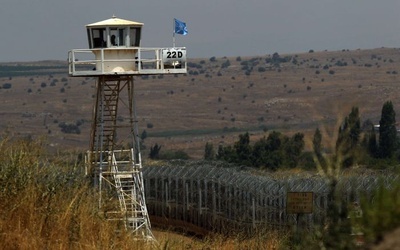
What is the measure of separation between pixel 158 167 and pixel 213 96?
136m

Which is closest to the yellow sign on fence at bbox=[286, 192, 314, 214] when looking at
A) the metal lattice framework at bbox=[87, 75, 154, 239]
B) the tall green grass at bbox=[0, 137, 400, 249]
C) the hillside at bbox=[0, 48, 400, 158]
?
the tall green grass at bbox=[0, 137, 400, 249]

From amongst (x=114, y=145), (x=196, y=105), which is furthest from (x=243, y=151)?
(x=196, y=105)

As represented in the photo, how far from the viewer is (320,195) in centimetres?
3294

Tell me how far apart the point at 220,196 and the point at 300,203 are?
1996 centimetres

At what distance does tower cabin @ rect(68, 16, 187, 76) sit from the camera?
130ft

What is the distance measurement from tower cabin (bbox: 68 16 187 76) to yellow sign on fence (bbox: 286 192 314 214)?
56.5ft

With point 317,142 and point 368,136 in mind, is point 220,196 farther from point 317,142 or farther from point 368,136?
point 317,142

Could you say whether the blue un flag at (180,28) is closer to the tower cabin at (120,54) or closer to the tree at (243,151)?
the tower cabin at (120,54)

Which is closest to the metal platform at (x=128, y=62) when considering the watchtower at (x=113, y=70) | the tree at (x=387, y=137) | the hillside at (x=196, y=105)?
the watchtower at (x=113, y=70)

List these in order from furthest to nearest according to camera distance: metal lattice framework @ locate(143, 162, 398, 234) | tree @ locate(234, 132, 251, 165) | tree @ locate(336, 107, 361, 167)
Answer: tree @ locate(234, 132, 251, 165) → metal lattice framework @ locate(143, 162, 398, 234) → tree @ locate(336, 107, 361, 167)

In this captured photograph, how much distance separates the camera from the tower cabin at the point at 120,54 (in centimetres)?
3975

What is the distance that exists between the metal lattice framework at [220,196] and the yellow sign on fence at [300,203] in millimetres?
5881

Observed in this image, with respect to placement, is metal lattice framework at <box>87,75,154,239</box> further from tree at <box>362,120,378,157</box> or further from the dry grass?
the dry grass

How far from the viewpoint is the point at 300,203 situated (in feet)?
75.2
